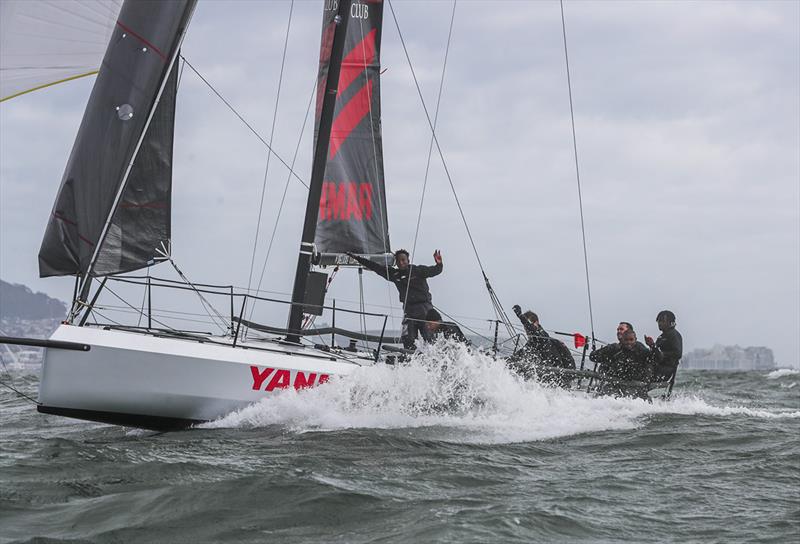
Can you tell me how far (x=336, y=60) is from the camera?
1095 cm

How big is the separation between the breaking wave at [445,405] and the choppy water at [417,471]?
0.07 ft

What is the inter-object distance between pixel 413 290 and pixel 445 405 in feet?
5.64

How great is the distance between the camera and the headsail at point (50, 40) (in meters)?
8.43

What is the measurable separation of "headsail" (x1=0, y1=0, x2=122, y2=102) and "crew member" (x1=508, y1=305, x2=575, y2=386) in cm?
600

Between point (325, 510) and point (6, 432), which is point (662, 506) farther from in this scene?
point (6, 432)

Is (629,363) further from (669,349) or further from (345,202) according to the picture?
(345,202)

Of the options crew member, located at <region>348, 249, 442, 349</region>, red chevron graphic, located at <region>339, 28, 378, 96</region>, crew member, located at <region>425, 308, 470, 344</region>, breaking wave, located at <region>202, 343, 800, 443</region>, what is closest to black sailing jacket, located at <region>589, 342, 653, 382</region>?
breaking wave, located at <region>202, 343, 800, 443</region>

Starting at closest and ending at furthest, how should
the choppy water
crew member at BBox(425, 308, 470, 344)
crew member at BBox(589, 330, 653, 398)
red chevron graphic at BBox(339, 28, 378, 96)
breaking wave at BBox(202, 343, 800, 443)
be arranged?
the choppy water, breaking wave at BBox(202, 343, 800, 443), crew member at BBox(425, 308, 470, 344), crew member at BBox(589, 330, 653, 398), red chevron graphic at BBox(339, 28, 378, 96)

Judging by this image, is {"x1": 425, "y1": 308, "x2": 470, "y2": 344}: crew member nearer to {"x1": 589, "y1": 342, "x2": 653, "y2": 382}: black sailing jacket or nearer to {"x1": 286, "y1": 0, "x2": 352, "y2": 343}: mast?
{"x1": 286, "y1": 0, "x2": 352, "y2": 343}: mast

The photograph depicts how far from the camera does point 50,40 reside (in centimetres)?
873

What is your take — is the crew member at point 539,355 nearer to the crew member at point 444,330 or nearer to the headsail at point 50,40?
the crew member at point 444,330

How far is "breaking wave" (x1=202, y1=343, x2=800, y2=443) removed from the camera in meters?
9.00

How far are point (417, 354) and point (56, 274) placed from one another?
3.98 meters

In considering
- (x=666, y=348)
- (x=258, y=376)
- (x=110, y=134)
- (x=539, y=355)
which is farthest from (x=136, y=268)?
(x=666, y=348)
